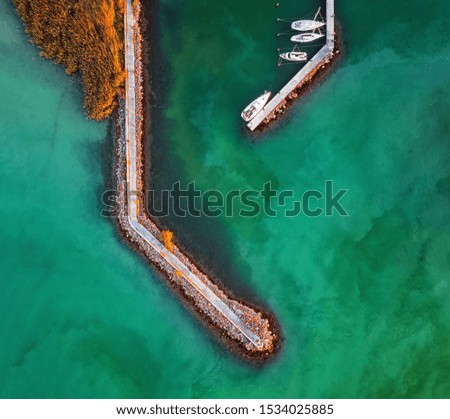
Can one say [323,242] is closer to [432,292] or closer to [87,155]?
[432,292]

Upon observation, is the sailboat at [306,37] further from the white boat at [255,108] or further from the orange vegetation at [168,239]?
the orange vegetation at [168,239]

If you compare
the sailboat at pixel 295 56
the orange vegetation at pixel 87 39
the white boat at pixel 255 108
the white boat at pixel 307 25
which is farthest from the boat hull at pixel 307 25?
the orange vegetation at pixel 87 39

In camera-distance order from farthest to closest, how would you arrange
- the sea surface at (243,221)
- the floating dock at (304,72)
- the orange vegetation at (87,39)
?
1. the floating dock at (304,72)
2. the sea surface at (243,221)
3. the orange vegetation at (87,39)

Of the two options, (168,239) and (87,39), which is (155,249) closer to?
(168,239)

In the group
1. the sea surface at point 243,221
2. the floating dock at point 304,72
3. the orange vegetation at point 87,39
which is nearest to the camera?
the orange vegetation at point 87,39

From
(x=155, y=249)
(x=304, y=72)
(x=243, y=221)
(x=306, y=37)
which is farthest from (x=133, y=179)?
Result: (x=306, y=37)

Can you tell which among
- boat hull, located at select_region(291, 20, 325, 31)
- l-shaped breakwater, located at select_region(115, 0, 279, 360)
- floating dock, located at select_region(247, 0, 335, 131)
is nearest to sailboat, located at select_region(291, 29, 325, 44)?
boat hull, located at select_region(291, 20, 325, 31)

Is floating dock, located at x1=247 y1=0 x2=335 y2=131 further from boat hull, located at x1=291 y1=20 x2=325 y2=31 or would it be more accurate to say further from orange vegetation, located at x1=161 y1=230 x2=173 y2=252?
orange vegetation, located at x1=161 y1=230 x2=173 y2=252
